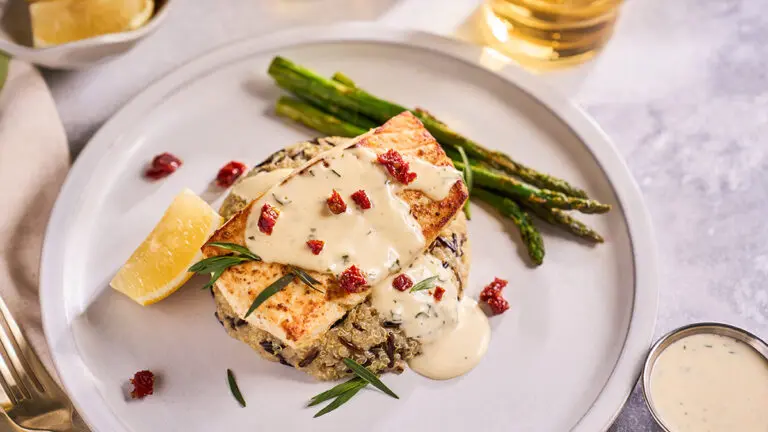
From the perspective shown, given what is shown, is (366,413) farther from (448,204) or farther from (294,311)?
(448,204)

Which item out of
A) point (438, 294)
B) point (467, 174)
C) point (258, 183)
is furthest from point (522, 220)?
point (258, 183)

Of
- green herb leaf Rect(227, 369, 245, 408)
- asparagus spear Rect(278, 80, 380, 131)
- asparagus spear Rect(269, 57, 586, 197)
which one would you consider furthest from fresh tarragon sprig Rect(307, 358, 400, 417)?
asparagus spear Rect(278, 80, 380, 131)

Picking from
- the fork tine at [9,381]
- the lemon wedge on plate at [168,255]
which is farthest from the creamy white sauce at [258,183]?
the fork tine at [9,381]

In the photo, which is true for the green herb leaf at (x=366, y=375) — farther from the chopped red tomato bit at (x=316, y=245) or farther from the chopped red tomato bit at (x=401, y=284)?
the chopped red tomato bit at (x=316, y=245)

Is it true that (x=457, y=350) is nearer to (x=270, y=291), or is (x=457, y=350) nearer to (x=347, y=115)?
(x=270, y=291)

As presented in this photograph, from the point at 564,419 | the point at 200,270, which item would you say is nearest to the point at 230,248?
the point at 200,270

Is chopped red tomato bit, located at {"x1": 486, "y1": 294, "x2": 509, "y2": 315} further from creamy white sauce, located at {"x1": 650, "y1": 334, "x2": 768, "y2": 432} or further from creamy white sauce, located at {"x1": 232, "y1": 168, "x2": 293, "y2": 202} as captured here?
creamy white sauce, located at {"x1": 232, "y1": 168, "x2": 293, "y2": 202}
